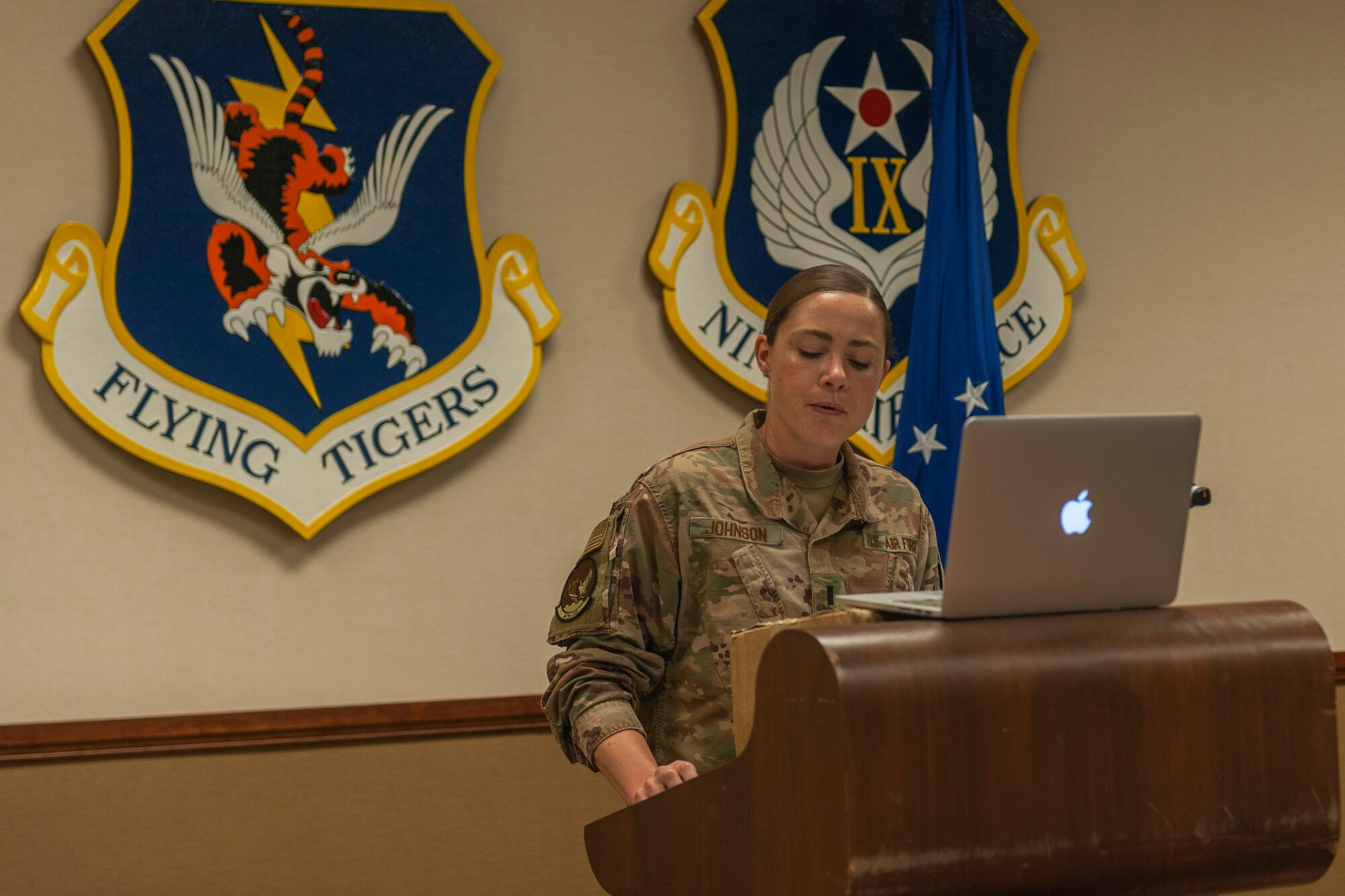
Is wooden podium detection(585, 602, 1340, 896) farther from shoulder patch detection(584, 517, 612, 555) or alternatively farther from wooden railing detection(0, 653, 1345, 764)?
wooden railing detection(0, 653, 1345, 764)

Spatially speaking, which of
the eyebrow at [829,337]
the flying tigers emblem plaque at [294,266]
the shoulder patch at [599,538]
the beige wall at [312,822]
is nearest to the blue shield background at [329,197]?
the flying tigers emblem plaque at [294,266]

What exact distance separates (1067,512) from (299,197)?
203cm

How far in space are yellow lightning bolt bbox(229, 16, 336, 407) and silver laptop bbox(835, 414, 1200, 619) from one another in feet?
5.94

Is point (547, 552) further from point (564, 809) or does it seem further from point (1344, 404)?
point (1344, 404)

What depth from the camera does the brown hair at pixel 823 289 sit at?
1.56 m

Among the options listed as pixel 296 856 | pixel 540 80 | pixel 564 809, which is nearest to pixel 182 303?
pixel 540 80

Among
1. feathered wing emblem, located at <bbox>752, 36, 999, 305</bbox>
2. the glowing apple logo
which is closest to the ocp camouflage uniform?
the glowing apple logo

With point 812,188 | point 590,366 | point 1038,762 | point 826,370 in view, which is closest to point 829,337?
point 826,370

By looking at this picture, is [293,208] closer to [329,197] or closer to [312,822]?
[329,197]

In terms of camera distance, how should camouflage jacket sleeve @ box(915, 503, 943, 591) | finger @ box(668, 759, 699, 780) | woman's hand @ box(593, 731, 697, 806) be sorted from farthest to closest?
camouflage jacket sleeve @ box(915, 503, 943, 591) → woman's hand @ box(593, 731, 697, 806) → finger @ box(668, 759, 699, 780)

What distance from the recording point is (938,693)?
2.89ft

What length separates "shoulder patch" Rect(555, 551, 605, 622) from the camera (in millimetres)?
1505

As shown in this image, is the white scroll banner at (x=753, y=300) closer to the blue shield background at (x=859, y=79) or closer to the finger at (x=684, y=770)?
the blue shield background at (x=859, y=79)

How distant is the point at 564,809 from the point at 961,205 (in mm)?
1592
